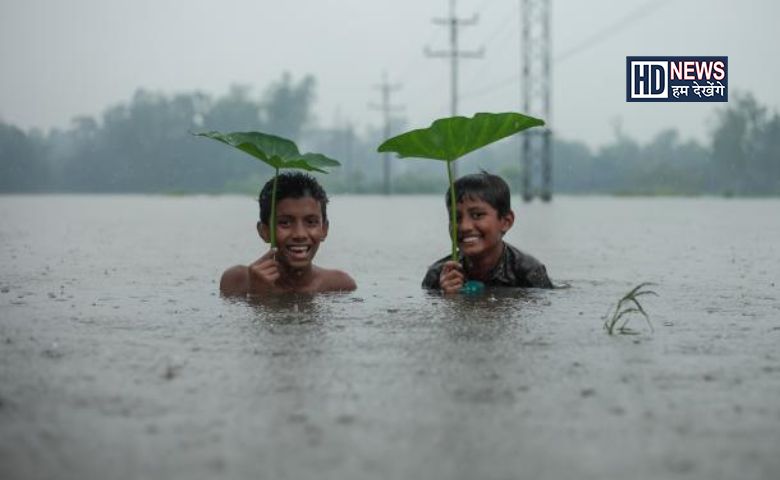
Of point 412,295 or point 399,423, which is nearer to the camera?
point 399,423

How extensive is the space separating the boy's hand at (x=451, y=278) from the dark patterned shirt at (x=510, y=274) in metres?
0.37

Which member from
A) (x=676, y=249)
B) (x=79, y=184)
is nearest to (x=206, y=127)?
(x=79, y=184)

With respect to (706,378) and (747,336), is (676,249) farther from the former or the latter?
(706,378)

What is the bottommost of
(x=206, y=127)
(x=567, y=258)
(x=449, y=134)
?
(x=567, y=258)

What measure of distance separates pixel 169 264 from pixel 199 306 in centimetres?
292

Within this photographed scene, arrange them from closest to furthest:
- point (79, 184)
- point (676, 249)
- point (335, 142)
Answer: point (676, 249)
point (79, 184)
point (335, 142)

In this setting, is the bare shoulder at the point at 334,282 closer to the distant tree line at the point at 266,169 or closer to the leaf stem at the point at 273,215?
the leaf stem at the point at 273,215

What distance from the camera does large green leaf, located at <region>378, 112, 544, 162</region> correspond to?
4477 mm

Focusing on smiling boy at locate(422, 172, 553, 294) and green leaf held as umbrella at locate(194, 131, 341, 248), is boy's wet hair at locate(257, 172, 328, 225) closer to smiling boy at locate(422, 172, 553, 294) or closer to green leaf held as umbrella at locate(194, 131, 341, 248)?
green leaf held as umbrella at locate(194, 131, 341, 248)

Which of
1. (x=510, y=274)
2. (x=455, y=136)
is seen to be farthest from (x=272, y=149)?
(x=510, y=274)

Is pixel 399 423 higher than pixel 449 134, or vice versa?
pixel 449 134

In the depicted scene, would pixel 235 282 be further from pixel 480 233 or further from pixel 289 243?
pixel 480 233

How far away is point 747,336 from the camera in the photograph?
328cm

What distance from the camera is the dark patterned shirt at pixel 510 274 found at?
513cm
